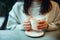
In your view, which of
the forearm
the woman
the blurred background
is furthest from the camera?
the blurred background

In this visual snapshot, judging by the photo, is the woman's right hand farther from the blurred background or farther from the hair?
the blurred background

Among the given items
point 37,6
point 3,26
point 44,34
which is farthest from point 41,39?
point 3,26

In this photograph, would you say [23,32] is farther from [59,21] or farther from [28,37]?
[59,21]

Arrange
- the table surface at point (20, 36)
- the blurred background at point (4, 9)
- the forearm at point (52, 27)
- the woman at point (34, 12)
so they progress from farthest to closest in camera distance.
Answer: the blurred background at point (4, 9) → the woman at point (34, 12) → the forearm at point (52, 27) → the table surface at point (20, 36)

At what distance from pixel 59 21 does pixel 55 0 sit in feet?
0.99

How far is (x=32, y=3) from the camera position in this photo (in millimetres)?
1298

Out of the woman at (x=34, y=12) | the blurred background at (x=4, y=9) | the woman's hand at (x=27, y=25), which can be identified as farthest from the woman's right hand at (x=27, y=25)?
the blurred background at (x=4, y=9)

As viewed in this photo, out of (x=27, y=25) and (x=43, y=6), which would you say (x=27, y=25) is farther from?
(x=43, y=6)

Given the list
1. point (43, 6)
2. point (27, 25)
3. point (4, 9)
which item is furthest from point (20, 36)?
point (4, 9)

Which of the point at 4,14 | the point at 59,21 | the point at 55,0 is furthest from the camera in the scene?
the point at 4,14

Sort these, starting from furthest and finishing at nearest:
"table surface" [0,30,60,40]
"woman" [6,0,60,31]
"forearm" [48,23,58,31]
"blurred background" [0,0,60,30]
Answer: "blurred background" [0,0,60,30] < "woman" [6,0,60,31] < "forearm" [48,23,58,31] < "table surface" [0,30,60,40]

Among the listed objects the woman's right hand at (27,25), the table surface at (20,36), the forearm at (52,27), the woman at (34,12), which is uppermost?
the woman at (34,12)

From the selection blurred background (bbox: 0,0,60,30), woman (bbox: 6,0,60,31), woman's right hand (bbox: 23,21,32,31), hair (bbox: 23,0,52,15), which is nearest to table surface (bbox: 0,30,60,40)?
woman's right hand (bbox: 23,21,32,31)

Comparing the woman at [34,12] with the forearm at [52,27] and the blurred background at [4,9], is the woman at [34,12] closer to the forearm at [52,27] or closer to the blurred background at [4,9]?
the forearm at [52,27]
